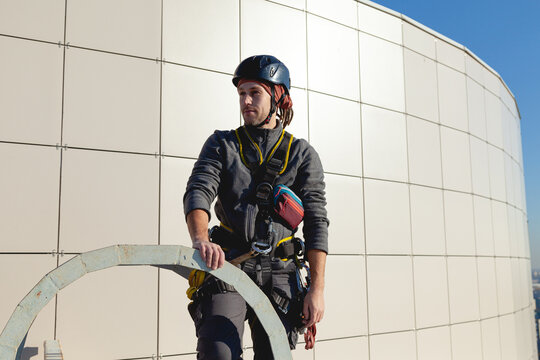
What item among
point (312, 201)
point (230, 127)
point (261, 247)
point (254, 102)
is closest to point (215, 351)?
point (261, 247)

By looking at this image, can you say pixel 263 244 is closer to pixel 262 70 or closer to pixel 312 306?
pixel 312 306

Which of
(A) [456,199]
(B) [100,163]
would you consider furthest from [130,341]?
(A) [456,199]

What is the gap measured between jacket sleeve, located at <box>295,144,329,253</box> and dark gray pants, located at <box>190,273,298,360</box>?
27 cm

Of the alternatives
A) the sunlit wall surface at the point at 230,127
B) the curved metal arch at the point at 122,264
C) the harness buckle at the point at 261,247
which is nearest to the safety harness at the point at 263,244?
the harness buckle at the point at 261,247

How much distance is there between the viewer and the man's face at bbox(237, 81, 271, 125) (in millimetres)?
3523

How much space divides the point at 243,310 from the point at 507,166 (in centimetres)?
1228

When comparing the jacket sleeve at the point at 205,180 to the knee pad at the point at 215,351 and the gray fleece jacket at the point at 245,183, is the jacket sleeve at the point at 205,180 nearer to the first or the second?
the gray fleece jacket at the point at 245,183

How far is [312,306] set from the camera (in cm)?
334

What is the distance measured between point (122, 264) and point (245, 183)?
92 cm

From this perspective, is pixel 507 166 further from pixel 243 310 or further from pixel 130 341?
pixel 243 310

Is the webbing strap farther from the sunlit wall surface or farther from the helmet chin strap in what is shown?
the sunlit wall surface

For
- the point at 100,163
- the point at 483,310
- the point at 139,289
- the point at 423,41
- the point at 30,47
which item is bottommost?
the point at 483,310

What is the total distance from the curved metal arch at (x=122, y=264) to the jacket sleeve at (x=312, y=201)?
56 centimetres

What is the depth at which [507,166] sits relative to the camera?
13.9 metres
